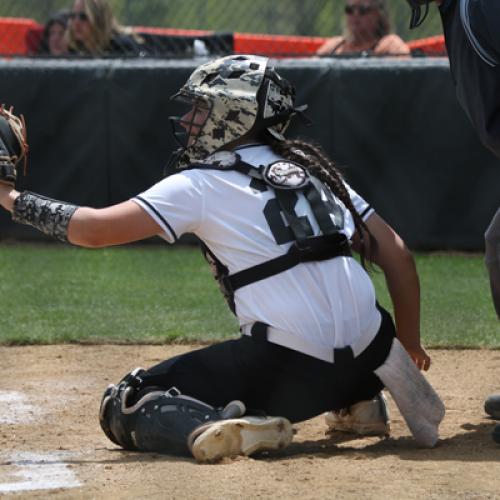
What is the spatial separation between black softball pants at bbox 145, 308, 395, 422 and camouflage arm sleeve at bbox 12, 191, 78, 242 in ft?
1.92

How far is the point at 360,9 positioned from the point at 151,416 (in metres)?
5.68

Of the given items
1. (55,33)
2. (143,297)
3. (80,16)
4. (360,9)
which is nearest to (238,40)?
(55,33)

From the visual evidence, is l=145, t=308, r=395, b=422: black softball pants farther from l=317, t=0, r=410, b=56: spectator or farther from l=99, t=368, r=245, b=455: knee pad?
l=317, t=0, r=410, b=56: spectator

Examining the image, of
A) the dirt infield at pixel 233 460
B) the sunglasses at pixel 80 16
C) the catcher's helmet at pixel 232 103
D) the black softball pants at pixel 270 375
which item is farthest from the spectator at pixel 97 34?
the black softball pants at pixel 270 375

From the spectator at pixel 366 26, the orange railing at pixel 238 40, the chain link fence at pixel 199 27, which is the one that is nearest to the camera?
the spectator at pixel 366 26

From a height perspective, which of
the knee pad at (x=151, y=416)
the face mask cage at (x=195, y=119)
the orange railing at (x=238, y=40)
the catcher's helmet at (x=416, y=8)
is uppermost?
the catcher's helmet at (x=416, y=8)

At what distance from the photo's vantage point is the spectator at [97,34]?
923 centimetres

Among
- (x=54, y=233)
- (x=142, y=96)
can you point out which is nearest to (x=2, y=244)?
(x=142, y=96)

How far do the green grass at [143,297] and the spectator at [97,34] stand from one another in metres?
1.58

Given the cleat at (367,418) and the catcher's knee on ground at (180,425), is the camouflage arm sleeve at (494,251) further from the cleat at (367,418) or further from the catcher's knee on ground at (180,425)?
the catcher's knee on ground at (180,425)

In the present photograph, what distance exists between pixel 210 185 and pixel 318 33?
7.66 metres

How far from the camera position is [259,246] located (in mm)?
3816

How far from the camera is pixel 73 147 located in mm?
8844

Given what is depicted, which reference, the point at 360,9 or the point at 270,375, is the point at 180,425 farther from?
the point at 360,9
